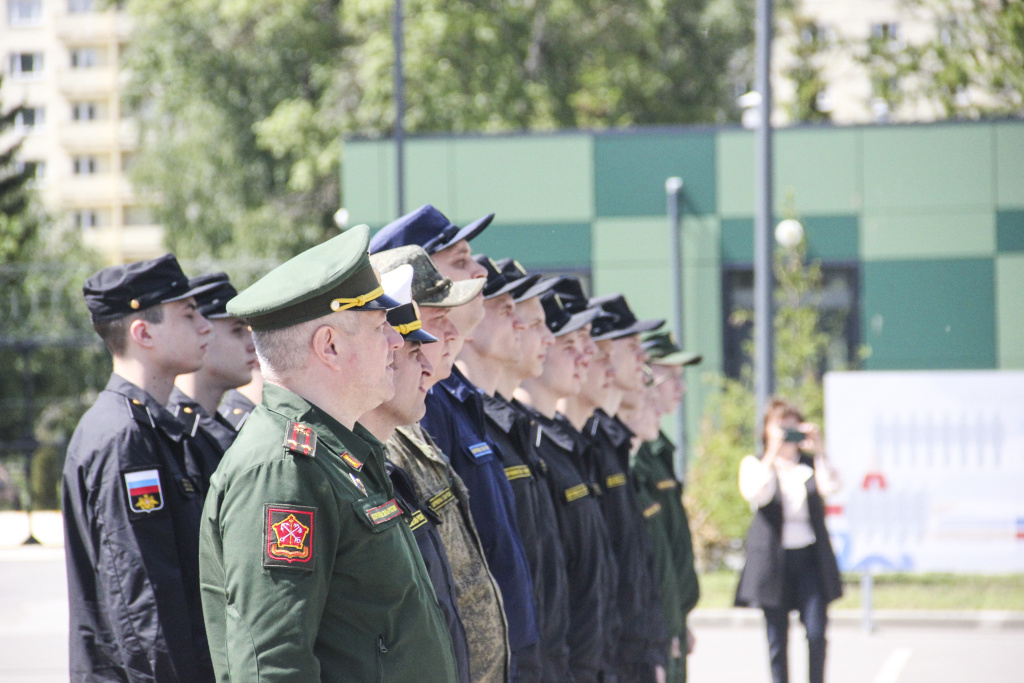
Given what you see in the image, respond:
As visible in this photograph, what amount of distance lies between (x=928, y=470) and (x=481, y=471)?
855cm

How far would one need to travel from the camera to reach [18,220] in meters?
8.64

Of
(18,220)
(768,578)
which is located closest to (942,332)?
(768,578)

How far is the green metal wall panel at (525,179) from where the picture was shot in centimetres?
1694

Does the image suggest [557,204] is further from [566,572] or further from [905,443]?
[566,572]

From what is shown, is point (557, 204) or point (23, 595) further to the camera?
point (557, 204)

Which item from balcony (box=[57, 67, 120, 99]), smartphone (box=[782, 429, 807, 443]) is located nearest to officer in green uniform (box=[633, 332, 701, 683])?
smartphone (box=[782, 429, 807, 443])

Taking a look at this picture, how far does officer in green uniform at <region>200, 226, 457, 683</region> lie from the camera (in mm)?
2295

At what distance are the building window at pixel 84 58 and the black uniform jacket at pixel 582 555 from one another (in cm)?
6656

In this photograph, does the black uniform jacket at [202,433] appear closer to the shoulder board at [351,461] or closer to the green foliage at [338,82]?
the shoulder board at [351,461]

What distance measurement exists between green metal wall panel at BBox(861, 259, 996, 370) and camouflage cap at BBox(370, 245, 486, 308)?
13.5 metres

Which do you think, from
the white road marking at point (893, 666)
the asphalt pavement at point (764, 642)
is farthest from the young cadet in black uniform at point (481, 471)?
the white road marking at point (893, 666)

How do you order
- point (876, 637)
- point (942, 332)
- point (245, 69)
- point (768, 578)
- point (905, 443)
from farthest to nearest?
point (245, 69) → point (942, 332) → point (905, 443) → point (876, 637) → point (768, 578)

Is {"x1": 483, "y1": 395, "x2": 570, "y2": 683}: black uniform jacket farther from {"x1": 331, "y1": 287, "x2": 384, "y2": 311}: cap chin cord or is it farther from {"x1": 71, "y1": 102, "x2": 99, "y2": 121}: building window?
{"x1": 71, "y1": 102, "x2": 99, "y2": 121}: building window

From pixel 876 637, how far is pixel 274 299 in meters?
9.28
